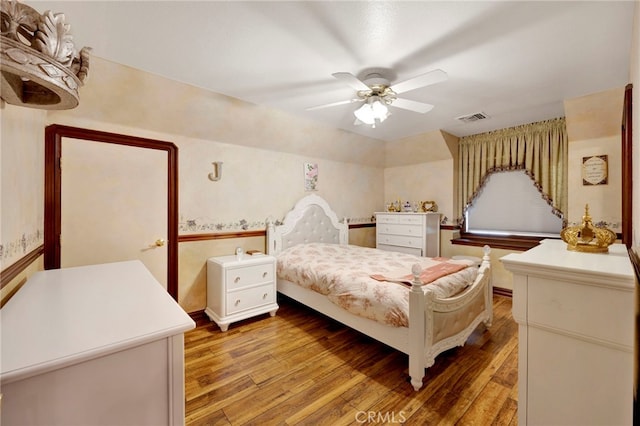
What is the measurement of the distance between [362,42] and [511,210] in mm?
3733

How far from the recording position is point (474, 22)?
5.36 feet

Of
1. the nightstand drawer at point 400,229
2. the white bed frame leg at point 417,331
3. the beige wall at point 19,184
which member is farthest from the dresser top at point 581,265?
the nightstand drawer at point 400,229

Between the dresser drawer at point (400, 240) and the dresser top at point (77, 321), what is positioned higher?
the dresser top at point (77, 321)

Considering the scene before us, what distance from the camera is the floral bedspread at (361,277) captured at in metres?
2.02

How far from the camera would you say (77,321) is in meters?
0.92

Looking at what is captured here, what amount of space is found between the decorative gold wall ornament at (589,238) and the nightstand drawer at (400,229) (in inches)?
119

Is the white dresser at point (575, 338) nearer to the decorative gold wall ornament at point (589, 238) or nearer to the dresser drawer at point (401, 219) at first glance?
the decorative gold wall ornament at point (589, 238)

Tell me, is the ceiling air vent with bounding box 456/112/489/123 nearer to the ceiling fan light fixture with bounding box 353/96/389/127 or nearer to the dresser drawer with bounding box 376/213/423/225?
the dresser drawer with bounding box 376/213/423/225

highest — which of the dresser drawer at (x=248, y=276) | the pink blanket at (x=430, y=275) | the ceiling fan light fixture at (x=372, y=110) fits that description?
the ceiling fan light fixture at (x=372, y=110)

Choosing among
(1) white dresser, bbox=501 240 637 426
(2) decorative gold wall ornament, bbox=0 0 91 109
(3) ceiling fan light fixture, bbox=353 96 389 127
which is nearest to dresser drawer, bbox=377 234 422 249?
(3) ceiling fan light fixture, bbox=353 96 389 127

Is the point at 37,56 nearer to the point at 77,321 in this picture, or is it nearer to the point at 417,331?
the point at 77,321

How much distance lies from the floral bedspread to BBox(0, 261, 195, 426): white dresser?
1.50m

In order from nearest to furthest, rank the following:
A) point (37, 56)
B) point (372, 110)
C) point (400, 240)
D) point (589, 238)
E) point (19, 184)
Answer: point (37, 56) → point (589, 238) → point (19, 184) → point (372, 110) → point (400, 240)

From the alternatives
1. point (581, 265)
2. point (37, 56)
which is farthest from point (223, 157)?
point (581, 265)
